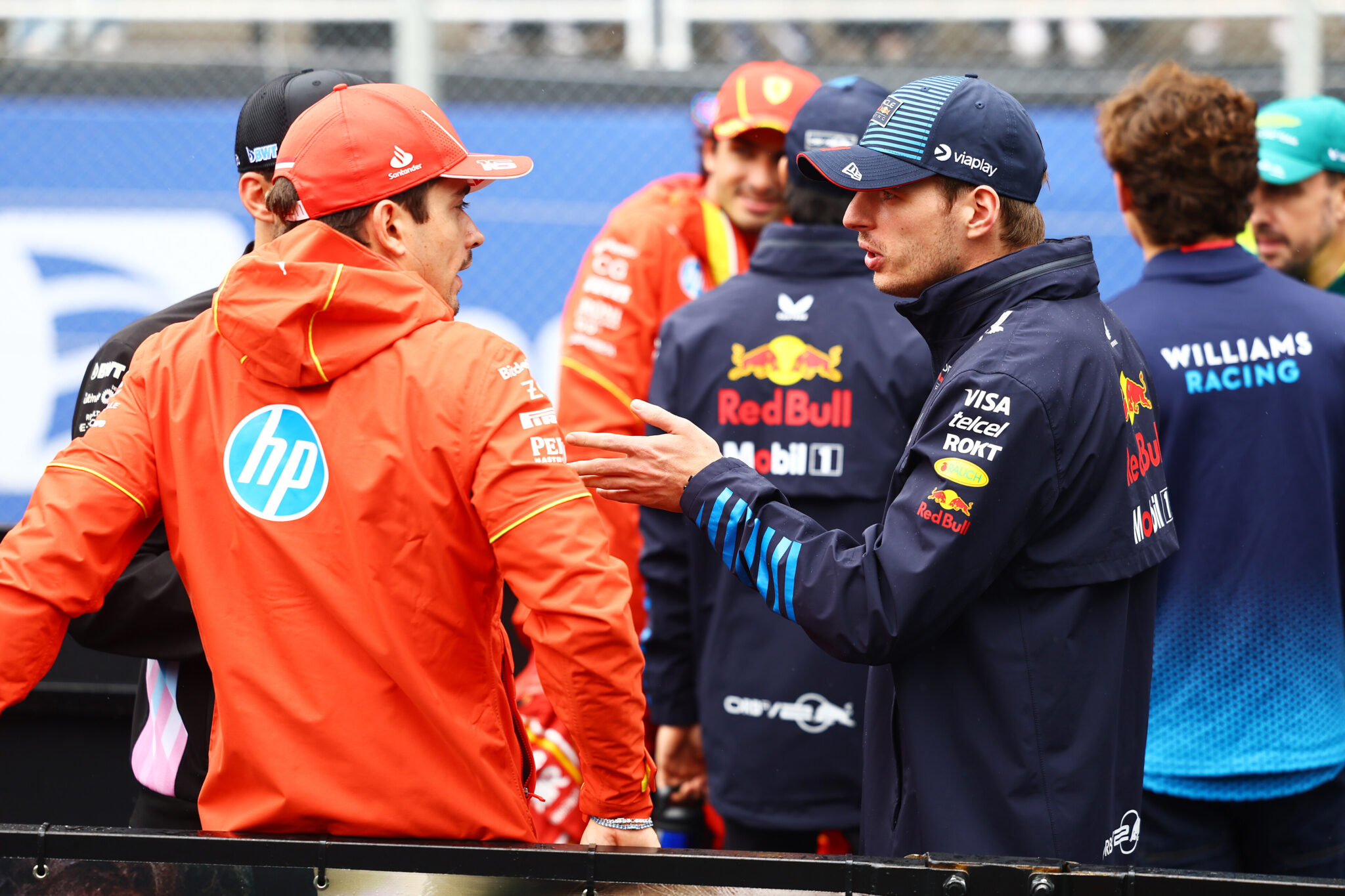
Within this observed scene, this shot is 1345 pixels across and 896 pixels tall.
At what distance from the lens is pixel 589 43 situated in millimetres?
7617

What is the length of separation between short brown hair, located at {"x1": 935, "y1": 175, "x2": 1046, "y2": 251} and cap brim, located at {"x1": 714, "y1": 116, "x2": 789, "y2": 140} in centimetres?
178

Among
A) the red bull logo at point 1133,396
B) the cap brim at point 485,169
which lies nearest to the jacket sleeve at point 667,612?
the cap brim at point 485,169

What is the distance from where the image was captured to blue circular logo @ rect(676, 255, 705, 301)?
4238 millimetres

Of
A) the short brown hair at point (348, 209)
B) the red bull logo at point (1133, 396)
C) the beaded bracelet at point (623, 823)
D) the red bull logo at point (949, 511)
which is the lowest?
the beaded bracelet at point (623, 823)

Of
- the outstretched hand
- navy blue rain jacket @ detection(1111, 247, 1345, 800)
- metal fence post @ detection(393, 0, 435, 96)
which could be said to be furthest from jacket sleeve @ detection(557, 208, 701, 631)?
metal fence post @ detection(393, 0, 435, 96)

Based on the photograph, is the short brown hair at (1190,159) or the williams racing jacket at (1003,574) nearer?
the williams racing jacket at (1003,574)

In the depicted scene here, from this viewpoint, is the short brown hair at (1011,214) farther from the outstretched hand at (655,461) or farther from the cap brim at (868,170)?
the outstretched hand at (655,461)

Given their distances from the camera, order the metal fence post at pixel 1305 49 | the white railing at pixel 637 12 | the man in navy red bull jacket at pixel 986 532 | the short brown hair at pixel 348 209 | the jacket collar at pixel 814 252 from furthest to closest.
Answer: the white railing at pixel 637 12, the metal fence post at pixel 1305 49, the jacket collar at pixel 814 252, the short brown hair at pixel 348 209, the man in navy red bull jacket at pixel 986 532

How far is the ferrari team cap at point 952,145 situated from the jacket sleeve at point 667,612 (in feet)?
3.34

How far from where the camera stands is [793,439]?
A: 3020mm

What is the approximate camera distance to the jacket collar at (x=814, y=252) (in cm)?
306

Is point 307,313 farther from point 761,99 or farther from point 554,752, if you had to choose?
point 761,99

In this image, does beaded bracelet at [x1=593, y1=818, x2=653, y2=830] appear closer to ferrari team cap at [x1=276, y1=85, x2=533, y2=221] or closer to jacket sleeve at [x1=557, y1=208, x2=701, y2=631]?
ferrari team cap at [x1=276, y1=85, x2=533, y2=221]

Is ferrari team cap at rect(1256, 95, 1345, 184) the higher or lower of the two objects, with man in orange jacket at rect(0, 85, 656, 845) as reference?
higher
